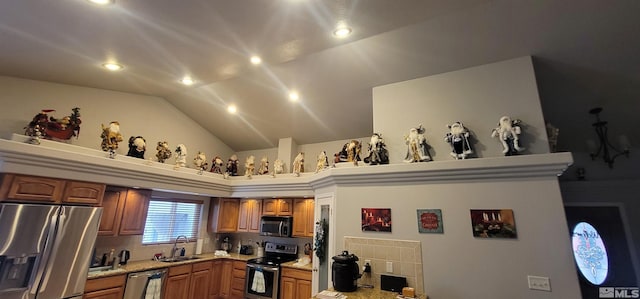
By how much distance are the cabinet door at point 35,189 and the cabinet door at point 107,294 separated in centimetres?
130

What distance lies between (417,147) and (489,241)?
4.06 feet

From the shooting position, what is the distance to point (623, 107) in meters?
3.26

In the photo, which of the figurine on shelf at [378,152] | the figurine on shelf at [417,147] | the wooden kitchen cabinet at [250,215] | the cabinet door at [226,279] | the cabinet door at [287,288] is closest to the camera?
the figurine on shelf at [417,147]

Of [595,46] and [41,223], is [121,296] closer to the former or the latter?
[41,223]

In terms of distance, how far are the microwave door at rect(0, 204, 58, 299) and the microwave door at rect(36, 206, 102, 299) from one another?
0.10 meters

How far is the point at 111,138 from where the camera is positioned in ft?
12.6

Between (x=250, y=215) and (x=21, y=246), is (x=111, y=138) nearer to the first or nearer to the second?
(x=21, y=246)

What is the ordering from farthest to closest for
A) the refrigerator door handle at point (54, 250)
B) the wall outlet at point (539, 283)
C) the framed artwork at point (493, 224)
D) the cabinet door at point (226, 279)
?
the cabinet door at point (226, 279) < the refrigerator door handle at point (54, 250) < the framed artwork at point (493, 224) < the wall outlet at point (539, 283)

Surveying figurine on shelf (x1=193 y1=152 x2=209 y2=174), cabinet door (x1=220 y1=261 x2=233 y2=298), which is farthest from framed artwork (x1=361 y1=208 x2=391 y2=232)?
figurine on shelf (x1=193 y1=152 x2=209 y2=174)

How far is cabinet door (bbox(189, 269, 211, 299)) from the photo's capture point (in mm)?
4612

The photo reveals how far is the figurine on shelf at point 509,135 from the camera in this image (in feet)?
8.87

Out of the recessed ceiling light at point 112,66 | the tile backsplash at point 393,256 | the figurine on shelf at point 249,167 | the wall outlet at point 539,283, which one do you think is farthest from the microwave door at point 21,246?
the wall outlet at point 539,283

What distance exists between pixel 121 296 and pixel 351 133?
445 cm

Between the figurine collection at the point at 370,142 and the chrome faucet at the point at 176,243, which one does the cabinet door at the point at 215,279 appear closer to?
the chrome faucet at the point at 176,243
